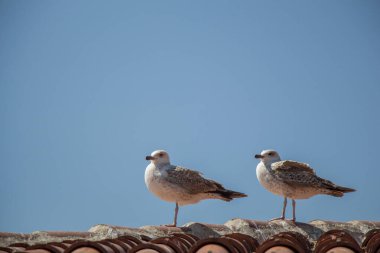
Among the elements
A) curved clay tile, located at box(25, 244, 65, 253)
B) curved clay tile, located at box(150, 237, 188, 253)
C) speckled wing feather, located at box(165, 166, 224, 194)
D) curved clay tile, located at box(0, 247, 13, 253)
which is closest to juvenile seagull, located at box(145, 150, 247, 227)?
speckled wing feather, located at box(165, 166, 224, 194)

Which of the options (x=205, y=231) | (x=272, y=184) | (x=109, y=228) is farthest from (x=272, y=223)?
(x=109, y=228)

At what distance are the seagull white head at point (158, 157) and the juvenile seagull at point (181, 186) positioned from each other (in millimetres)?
38

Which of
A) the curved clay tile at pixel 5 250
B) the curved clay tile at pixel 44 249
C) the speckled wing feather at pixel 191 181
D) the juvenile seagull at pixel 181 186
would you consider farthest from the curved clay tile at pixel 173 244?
the speckled wing feather at pixel 191 181

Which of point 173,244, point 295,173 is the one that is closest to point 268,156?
point 295,173

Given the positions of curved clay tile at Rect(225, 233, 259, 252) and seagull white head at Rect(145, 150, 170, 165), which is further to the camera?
seagull white head at Rect(145, 150, 170, 165)

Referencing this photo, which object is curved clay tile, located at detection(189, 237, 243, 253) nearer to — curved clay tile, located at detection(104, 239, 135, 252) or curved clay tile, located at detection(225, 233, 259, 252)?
curved clay tile, located at detection(104, 239, 135, 252)

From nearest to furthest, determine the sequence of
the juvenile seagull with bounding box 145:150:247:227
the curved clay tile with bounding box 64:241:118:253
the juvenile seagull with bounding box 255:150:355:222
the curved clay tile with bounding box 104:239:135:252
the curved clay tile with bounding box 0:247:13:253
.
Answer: the curved clay tile with bounding box 64:241:118:253, the curved clay tile with bounding box 0:247:13:253, the curved clay tile with bounding box 104:239:135:252, the juvenile seagull with bounding box 145:150:247:227, the juvenile seagull with bounding box 255:150:355:222

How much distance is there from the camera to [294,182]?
12.0 metres

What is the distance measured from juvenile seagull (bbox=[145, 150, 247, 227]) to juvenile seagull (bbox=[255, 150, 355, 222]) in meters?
0.69

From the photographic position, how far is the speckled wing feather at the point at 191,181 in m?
Answer: 11.9

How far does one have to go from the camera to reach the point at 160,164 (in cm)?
1213

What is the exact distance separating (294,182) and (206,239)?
5874 mm

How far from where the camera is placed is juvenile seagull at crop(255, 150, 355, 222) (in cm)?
1205

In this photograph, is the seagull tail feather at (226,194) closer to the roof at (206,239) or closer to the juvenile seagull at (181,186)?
the juvenile seagull at (181,186)
